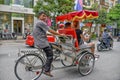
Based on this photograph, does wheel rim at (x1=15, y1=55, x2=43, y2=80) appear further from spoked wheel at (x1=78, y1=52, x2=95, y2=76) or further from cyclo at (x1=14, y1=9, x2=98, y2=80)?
spoked wheel at (x1=78, y1=52, x2=95, y2=76)

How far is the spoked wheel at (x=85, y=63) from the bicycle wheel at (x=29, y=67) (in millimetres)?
1295

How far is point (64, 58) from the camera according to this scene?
21.6 feet

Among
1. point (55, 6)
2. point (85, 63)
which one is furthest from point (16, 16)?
point (85, 63)

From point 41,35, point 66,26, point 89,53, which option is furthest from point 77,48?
point 41,35

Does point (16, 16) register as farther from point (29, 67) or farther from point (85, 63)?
point (29, 67)

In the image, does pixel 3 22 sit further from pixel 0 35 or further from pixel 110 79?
pixel 110 79

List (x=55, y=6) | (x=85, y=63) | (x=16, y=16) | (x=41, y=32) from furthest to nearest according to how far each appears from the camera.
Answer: (x=16, y=16) → (x=55, y=6) → (x=85, y=63) → (x=41, y=32)

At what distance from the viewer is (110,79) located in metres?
6.05

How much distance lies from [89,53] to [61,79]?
4.24ft

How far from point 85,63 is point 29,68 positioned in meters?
1.84

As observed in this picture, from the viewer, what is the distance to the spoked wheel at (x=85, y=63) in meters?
6.39

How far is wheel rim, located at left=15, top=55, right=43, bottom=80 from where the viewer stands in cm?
545

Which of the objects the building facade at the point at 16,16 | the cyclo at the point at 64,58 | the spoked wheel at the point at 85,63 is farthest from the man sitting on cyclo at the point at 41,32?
the building facade at the point at 16,16

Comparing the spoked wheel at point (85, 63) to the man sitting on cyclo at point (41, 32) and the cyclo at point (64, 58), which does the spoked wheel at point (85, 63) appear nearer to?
the cyclo at point (64, 58)
